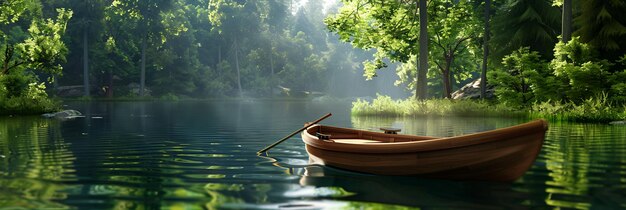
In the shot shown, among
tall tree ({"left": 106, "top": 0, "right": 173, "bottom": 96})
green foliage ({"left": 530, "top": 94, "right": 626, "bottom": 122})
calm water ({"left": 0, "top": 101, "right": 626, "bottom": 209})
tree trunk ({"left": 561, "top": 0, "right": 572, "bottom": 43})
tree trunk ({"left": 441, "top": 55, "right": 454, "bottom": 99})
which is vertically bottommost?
calm water ({"left": 0, "top": 101, "right": 626, "bottom": 209})

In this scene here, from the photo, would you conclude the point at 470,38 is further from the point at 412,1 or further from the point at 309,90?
the point at 309,90

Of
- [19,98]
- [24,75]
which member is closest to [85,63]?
[24,75]

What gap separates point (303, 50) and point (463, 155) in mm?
102919

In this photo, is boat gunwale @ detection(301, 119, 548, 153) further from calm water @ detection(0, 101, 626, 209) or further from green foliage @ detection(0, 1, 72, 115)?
green foliage @ detection(0, 1, 72, 115)

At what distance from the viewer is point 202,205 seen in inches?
316

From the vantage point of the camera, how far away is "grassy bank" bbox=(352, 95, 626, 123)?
25250mm

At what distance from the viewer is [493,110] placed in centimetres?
3209

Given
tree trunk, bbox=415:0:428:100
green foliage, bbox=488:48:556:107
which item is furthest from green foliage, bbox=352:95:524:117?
tree trunk, bbox=415:0:428:100

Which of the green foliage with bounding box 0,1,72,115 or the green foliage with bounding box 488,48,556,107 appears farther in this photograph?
the green foliage with bounding box 0,1,72,115

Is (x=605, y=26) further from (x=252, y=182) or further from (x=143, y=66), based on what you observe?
(x=143, y=66)

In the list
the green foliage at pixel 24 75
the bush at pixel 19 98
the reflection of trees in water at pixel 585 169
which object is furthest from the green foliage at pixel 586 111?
the green foliage at pixel 24 75

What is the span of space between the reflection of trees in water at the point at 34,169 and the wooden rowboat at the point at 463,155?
18.3 ft

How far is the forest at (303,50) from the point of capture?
29.3 metres

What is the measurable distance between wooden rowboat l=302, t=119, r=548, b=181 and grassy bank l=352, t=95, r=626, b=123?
17729 millimetres
